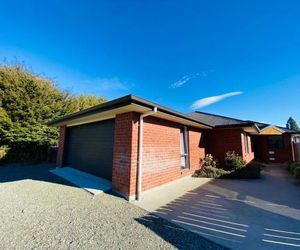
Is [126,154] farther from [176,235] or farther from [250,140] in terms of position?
[250,140]

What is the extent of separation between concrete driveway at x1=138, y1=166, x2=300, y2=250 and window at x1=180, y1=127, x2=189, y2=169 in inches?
74.1

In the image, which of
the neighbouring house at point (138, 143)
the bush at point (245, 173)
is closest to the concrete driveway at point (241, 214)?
the neighbouring house at point (138, 143)

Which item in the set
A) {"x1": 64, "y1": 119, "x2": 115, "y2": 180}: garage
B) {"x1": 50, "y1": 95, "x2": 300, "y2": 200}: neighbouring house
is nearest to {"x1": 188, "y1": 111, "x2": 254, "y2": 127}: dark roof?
{"x1": 50, "y1": 95, "x2": 300, "y2": 200}: neighbouring house

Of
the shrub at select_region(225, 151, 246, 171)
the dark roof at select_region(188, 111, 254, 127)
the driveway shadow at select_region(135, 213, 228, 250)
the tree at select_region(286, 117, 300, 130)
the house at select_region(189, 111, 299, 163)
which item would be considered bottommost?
the driveway shadow at select_region(135, 213, 228, 250)

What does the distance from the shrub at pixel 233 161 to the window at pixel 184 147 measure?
242 cm

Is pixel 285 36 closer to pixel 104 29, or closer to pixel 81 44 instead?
pixel 104 29

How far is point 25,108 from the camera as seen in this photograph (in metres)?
13.1

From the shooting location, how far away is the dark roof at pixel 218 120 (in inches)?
362

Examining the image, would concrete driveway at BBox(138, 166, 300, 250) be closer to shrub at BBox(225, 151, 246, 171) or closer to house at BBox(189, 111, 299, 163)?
shrub at BBox(225, 151, 246, 171)

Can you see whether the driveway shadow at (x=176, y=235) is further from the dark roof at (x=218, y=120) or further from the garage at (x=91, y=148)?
the dark roof at (x=218, y=120)

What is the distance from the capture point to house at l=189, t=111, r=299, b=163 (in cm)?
948

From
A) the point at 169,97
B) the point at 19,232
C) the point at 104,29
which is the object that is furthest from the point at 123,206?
the point at 169,97

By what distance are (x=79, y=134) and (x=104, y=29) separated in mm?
5332

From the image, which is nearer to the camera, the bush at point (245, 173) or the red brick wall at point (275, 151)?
the bush at point (245, 173)
